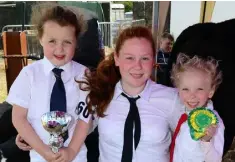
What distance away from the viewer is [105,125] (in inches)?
64.7

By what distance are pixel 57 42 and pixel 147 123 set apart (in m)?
0.56

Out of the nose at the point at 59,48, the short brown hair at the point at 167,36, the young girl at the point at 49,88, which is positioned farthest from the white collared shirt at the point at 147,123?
the short brown hair at the point at 167,36

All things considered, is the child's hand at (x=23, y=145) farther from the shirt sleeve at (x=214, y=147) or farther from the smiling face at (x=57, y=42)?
the shirt sleeve at (x=214, y=147)

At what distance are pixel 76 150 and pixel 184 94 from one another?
0.57 metres

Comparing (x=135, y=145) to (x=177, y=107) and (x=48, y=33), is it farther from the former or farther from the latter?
(x=48, y=33)

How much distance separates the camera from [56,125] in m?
1.48

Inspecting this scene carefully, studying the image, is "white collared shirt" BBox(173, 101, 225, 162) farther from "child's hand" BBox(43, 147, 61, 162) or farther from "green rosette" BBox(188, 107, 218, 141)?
"child's hand" BBox(43, 147, 61, 162)

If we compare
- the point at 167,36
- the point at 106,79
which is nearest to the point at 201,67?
the point at 106,79

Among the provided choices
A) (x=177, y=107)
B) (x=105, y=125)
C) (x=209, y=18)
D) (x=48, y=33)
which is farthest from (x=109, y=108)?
(x=209, y=18)

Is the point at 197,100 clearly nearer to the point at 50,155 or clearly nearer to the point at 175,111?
the point at 175,111

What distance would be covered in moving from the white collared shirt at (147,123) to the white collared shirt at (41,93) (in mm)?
131

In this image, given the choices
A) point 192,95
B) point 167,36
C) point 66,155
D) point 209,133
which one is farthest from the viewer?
point 167,36

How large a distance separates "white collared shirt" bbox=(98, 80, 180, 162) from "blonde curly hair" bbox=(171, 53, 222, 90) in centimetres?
13

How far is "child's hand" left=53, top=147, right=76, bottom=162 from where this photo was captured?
1.54 m
